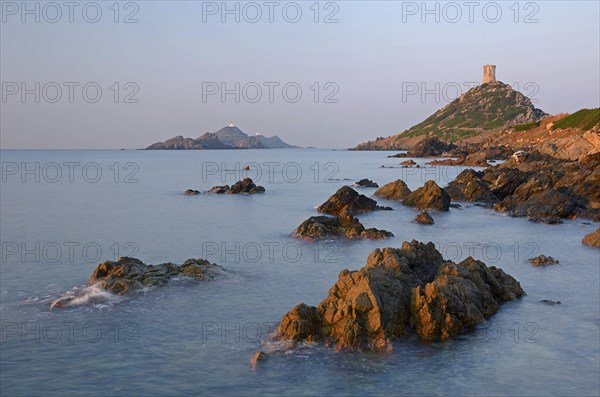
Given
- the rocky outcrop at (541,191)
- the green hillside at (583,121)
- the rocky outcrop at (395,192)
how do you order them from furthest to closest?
the green hillside at (583,121) < the rocky outcrop at (395,192) < the rocky outcrop at (541,191)

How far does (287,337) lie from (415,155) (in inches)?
7228

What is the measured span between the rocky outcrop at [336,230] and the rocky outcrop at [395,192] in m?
22.3

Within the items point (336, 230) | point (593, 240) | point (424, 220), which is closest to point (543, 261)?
point (593, 240)

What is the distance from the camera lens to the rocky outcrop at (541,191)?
4764 centimetres

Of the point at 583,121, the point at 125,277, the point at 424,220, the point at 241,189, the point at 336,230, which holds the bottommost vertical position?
the point at 125,277

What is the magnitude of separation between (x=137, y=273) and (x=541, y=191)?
42.2 meters

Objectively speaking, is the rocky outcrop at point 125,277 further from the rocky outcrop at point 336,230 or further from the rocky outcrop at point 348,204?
the rocky outcrop at point 348,204

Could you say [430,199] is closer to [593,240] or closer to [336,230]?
[336,230]

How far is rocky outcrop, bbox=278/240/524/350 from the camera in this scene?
18016 mm

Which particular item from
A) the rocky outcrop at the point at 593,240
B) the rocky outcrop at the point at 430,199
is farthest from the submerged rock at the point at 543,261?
the rocky outcrop at the point at 430,199

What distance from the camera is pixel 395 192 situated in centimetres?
6256

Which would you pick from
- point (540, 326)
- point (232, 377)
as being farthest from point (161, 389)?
point (540, 326)

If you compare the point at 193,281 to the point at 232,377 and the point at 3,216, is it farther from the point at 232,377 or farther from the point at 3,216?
the point at 3,216

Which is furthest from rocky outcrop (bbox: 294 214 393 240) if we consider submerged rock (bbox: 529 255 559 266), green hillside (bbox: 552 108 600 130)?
green hillside (bbox: 552 108 600 130)
